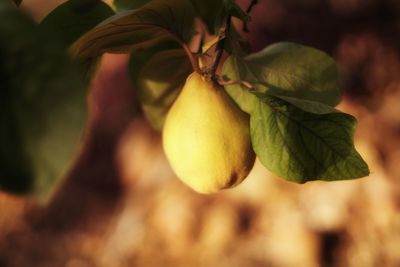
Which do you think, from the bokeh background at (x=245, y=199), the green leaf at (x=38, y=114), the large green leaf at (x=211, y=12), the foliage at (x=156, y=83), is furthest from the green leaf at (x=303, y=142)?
the bokeh background at (x=245, y=199)

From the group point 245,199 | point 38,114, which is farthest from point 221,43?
point 245,199

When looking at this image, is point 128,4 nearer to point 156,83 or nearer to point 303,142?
point 156,83

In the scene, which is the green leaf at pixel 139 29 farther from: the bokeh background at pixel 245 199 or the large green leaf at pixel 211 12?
the bokeh background at pixel 245 199

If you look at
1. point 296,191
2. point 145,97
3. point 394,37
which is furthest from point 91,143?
point 145,97

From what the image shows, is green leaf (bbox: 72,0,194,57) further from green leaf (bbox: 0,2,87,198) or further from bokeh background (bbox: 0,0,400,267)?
bokeh background (bbox: 0,0,400,267)

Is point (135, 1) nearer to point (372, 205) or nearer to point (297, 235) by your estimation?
point (297, 235)

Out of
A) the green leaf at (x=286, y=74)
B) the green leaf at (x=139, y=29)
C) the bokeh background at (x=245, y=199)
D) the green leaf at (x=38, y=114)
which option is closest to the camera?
the green leaf at (x=38, y=114)

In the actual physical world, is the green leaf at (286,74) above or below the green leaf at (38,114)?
below
